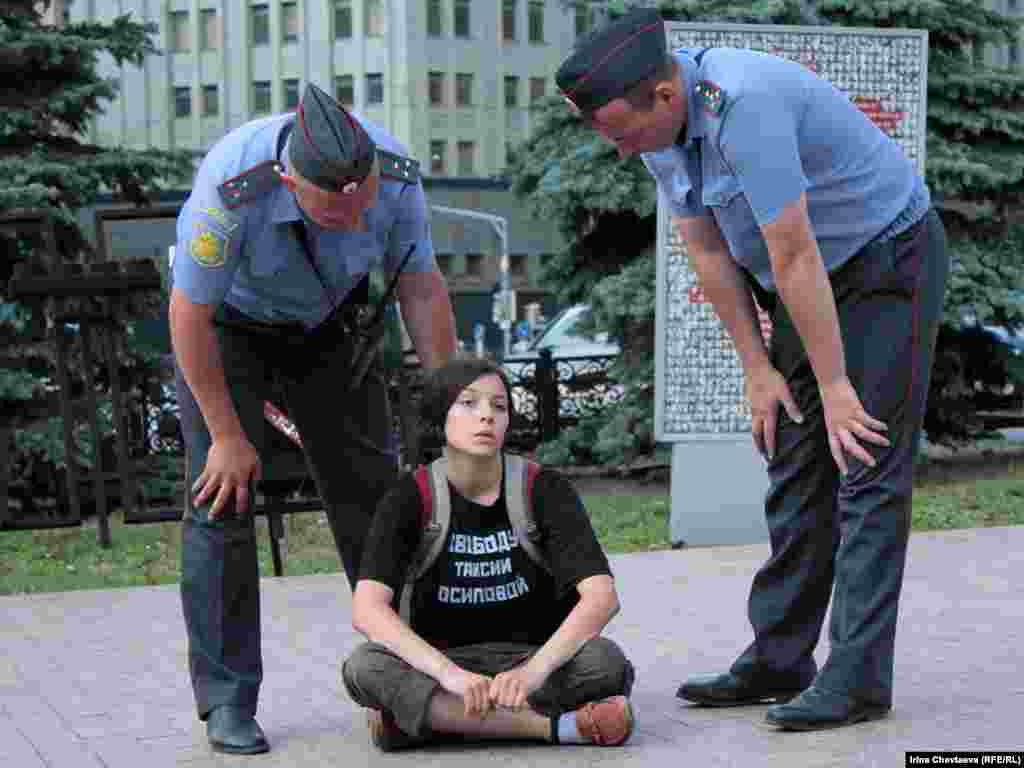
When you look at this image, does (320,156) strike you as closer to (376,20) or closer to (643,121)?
(643,121)

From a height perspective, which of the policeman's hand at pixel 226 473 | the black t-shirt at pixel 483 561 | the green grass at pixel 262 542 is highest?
the policeman's hand at pixel 226 473

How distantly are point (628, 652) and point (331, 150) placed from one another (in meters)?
2.36

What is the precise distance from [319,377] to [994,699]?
6.15 ft

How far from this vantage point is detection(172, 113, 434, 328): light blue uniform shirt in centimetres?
454

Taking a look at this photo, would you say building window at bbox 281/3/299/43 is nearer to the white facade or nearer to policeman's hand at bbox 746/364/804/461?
the white facade

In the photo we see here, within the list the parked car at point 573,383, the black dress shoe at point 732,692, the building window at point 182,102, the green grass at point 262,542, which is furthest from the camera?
the building window at point 182,102

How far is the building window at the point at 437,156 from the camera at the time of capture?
68562 mm

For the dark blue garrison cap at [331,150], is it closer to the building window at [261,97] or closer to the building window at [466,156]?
the building window at [466,156]

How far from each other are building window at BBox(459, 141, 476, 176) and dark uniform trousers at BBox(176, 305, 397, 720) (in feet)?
212

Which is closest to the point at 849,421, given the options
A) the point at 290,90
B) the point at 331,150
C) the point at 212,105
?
the point at 331,150

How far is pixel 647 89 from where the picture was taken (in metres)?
4.50

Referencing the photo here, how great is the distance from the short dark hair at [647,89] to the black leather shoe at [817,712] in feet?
4.65

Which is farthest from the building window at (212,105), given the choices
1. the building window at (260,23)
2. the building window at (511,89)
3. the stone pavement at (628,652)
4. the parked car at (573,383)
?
the stone pavement at (628,652)

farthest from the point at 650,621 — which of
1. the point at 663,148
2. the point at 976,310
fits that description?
the point at 976,310
